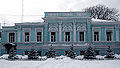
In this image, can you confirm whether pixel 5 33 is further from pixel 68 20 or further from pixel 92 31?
pixel 92 31

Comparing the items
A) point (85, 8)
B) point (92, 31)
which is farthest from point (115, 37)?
point (85, 8)

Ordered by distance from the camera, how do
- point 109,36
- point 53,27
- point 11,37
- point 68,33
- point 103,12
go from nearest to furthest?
point 53,27
point 68,33
point 109,36
point 11,37
point 103,12

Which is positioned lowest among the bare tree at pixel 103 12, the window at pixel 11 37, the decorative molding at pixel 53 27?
the window at pixel 11 37

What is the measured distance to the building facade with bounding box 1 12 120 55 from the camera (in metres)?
23.4

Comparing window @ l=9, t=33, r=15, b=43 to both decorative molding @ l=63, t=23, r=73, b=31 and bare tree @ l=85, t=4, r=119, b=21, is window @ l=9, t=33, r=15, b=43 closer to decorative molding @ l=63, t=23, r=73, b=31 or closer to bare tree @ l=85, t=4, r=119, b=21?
decorative molding @ l=63, t=23, r=73, b=31

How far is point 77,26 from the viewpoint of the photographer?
23.7m

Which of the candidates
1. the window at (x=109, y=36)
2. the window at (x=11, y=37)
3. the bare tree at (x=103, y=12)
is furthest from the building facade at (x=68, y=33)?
the bare tree at (x=103, y=12)

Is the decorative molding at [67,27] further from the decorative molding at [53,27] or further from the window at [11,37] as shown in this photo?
the window at [11,37]

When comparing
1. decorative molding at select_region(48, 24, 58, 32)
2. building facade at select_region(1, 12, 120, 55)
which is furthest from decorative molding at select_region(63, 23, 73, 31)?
decorative molding at select_region(48, 24, 58, 32)

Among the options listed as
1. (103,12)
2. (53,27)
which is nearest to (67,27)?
(53,27)

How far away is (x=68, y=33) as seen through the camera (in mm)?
23859

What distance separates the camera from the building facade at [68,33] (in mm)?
23391

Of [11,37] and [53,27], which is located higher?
[53,27]

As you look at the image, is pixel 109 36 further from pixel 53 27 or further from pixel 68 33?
pixel 53 27
